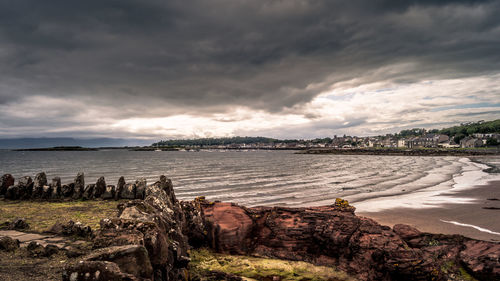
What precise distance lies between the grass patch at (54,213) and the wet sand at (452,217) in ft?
43.8

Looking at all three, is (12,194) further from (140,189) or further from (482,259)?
(482,259)

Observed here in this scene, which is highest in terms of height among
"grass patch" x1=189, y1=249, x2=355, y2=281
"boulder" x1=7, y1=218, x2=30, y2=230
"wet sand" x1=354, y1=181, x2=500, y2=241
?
"boulder" x1=7, y1=218, x2=30, y2=230

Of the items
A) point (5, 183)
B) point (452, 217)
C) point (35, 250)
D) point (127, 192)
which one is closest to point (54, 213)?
point (127, 192)

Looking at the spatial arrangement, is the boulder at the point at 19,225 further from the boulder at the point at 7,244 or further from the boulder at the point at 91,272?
the boulder at the point at 91,272

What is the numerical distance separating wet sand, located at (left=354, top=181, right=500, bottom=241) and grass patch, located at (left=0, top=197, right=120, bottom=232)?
13.3 meters

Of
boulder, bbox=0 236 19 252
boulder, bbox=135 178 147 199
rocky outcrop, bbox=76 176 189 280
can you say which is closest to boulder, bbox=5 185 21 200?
boulder, bbox=135 178 147 199

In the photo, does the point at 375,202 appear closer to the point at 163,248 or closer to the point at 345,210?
the point at 345,210

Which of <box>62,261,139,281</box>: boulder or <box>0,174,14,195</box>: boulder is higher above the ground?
<box>62,261,139,281</box>: boulder

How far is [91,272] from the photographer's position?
325cm

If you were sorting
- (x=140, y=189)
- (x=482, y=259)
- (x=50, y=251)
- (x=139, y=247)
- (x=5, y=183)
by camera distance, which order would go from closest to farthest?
(x=139, y=247)
(x=50, y=251)
(x=482, y=259)
(x=140, y=189)
(x=5, y=183)

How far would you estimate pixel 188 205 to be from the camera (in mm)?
8547

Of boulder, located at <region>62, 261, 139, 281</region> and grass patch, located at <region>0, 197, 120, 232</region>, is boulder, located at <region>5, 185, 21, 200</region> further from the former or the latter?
boulder, located at <region>62, 261, 139, 281</region>

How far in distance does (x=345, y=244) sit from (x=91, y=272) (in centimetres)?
570

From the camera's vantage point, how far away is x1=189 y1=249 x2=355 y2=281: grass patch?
20.0 ft
